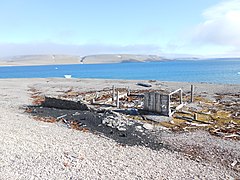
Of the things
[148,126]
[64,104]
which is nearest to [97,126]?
[148,126]

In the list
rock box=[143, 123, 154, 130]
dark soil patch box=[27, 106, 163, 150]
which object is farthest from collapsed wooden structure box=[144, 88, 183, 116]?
dark soil patch box=[27, 106, 163, 150]

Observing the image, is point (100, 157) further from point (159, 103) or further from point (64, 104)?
point (64, 104)

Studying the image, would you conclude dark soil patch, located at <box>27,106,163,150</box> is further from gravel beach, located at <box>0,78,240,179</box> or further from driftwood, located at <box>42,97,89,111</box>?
gravel beach, located at <box>0,78,240,179</box>

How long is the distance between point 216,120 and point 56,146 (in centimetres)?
1237

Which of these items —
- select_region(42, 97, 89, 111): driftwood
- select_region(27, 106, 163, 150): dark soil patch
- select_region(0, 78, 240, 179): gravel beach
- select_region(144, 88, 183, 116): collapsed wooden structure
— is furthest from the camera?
select_region(42, 97, 89, 111): driftwood

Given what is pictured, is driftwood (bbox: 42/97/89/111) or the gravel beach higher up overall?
driftwood (bbox: 42/97/89/111)

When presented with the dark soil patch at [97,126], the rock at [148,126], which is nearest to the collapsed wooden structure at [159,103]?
the rock at [148,126]

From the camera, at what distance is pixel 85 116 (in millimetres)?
21656

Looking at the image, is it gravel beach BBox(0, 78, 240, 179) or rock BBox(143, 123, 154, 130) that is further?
rock BBox(143, 123, 154, 130)

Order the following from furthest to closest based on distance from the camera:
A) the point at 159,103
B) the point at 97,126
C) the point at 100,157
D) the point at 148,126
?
the point at 159,103
the point at 97,126
the point at 148,126
the point at 100,157

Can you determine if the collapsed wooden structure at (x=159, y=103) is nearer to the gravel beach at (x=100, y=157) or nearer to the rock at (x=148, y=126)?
the rock at (x=148, y=126)

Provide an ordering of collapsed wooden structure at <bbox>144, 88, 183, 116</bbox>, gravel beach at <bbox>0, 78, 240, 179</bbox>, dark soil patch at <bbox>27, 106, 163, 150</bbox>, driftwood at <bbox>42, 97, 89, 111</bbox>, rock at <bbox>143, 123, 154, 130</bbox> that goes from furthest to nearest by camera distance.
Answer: driftwood at <bbox>42, 97, 89, 111</bbox>, collapsed wooden structure at <bbox>144, 88, 183, 116</bbox>, rock at <bbox>143, 123, 154, 130</bbox>, dark soil patch at <bbox>27, 106, 163, 150</bbox>, gravel beach at <bbox>0, 78, 240, 179</bbox>

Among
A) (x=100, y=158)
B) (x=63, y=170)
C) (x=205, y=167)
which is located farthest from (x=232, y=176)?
(x=63, y=170)

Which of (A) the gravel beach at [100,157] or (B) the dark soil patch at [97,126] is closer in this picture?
(A) the gravel beach at [100,157]
